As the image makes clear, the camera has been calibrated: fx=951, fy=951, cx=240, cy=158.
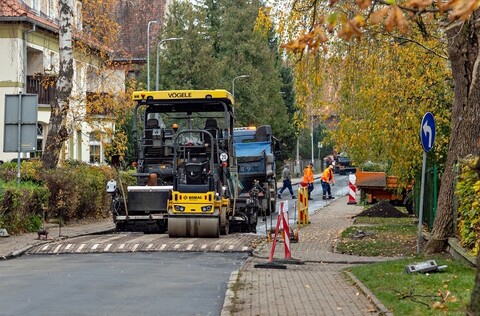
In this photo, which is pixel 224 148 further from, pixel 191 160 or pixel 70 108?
pixel 70 108

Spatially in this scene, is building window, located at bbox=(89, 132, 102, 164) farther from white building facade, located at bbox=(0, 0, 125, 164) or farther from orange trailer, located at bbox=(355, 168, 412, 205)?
orange trailer, located at bbox=(355, 168, 412, 205)

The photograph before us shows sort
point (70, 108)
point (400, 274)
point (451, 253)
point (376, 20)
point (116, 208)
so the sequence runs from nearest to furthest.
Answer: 1. point (376, 20)
2. point (400, 274)
3. point (451, 253)
4. point (116, 208)
5. point (70, 108)

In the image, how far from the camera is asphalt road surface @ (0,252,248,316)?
1118 centimetres

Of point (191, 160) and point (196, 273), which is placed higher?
point (191, 160)

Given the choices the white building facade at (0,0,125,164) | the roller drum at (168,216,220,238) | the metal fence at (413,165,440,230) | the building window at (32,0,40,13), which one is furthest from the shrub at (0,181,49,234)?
the building window at (32,0,40,13)

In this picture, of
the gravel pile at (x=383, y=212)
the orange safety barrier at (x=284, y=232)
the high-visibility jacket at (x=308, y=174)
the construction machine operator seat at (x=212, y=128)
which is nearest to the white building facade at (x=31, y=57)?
the construction machine operator seat at (x=212, y=128)

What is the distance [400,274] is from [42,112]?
2974cm

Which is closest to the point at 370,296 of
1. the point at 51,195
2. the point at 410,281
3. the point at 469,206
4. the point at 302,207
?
the point at 410,281

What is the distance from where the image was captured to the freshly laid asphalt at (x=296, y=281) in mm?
10945

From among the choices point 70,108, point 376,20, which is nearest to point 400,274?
point 376,20

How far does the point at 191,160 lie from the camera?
23031 mm

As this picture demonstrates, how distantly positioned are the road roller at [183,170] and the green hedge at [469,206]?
730 cm

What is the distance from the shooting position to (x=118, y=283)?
1359 cm

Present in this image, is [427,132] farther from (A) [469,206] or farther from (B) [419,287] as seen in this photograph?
(B) [419,287]
